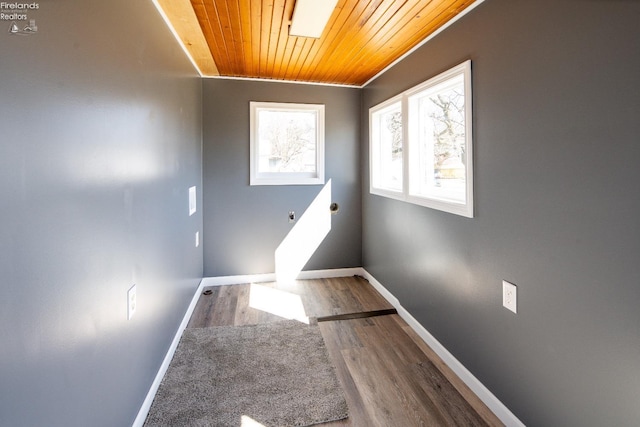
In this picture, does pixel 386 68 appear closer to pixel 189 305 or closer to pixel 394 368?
pixel 394 368

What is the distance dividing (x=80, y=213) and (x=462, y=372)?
2.25m

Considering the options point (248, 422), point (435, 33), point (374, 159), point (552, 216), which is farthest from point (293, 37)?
point (248, 422)

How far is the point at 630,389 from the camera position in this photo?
1143 mm

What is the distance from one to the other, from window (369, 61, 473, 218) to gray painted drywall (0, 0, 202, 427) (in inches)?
74.8

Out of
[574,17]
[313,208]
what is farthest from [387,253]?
[574,17]

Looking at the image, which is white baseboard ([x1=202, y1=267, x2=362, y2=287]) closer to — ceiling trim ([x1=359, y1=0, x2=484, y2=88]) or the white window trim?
Answer: the white window trim

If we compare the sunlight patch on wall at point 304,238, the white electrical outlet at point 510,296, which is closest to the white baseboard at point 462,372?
the white electrical outlet at point 510,296

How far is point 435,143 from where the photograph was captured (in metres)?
2.57

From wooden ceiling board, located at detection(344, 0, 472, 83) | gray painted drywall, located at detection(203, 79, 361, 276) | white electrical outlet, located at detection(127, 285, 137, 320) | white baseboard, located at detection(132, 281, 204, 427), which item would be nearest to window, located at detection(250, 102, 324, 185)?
gray painted drywall, located at detection(203, 79, 361, 276)

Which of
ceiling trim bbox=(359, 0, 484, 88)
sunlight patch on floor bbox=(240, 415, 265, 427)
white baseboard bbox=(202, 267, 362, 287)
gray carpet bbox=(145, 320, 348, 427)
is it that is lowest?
sunlight patch on floor bbox=(240, 415, 265, 427)

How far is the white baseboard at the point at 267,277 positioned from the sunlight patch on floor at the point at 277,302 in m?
0.14

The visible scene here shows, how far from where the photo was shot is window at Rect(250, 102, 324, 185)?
12.2ft

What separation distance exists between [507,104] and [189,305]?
9.61 feet

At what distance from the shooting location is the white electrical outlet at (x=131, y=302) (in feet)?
5.00
